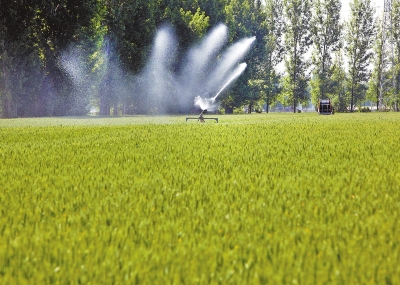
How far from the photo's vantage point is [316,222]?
2.89m

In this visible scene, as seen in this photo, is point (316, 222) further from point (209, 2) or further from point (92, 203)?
point (209, 2)

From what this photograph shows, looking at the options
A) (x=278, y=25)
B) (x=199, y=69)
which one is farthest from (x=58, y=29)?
(x=278, y=25)

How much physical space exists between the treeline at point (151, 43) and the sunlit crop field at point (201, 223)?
3243cm

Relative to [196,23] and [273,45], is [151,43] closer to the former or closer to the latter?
[196,23]

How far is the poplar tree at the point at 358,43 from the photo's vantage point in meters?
66.1

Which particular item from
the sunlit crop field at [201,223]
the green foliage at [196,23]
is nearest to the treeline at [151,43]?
the green foliage at [196,23]

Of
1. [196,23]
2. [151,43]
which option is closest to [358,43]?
[196,23]

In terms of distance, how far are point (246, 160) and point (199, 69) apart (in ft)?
155

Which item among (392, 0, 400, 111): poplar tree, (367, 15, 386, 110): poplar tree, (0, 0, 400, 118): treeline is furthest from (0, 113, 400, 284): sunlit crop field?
(392, 0, 400, 111): poplar tree

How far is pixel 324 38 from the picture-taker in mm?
66938

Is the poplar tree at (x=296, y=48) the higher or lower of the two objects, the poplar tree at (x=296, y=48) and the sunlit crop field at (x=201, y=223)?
the higher

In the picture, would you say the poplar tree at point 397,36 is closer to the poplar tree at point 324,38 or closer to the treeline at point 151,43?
the treeline at point 151,43

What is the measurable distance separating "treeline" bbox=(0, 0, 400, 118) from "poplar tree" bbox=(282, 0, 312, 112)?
171 mm

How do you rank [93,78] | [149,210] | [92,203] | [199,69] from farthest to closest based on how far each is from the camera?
1. [199,69]
2. [93,78]
3. [92,203]
4. [149,210]
